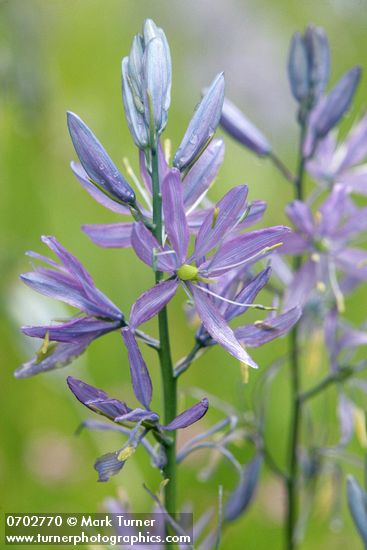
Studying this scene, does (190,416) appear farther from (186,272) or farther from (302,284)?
(302,284)

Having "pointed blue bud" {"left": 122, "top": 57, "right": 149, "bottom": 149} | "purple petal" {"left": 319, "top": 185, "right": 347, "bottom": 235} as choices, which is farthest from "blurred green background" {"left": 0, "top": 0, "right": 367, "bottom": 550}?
"pointed blue bud" {"left": 122, "top": 57, "right": 149, "bottom": 149}

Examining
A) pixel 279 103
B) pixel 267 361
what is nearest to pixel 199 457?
pixel 267 361

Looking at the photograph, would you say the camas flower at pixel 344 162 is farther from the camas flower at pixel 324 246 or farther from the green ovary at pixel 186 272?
the green ovary at pixel 186 272

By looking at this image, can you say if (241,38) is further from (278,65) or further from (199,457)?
(199,457)

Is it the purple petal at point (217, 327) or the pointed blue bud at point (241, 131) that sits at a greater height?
the pointed blue bud at point (241, 131)

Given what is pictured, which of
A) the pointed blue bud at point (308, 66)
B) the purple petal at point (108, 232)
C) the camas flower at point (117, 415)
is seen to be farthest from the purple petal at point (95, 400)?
the pointed blue bud at point (308, 66)

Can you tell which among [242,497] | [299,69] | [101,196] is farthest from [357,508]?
[299,69]
